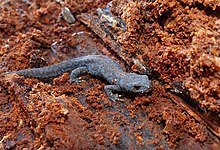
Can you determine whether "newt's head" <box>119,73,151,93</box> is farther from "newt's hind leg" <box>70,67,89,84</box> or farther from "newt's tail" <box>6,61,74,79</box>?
"newt's tail" <box>6,61,74,79</box>

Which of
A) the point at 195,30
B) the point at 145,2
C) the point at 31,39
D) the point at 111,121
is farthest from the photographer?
the point at 31,39

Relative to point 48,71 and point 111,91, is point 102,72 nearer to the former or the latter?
point 111,91

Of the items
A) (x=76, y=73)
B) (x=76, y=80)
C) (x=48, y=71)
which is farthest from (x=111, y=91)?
(x=48, y=71)

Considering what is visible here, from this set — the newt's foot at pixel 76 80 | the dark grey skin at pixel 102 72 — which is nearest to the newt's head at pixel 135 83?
the dark grey skin at pixel 102 72

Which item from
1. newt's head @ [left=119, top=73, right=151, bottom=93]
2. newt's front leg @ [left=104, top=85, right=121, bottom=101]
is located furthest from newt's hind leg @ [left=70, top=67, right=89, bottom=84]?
newt's head @ [left=119, top=73, right=151, bottom=93]

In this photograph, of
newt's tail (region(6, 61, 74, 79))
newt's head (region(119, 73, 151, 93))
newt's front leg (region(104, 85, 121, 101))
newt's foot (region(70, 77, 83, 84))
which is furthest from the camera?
newt's tail (region(6, 61, 74, 79))

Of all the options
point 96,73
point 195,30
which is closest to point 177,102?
point 195,30

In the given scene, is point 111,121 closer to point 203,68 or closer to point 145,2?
point 203,68
